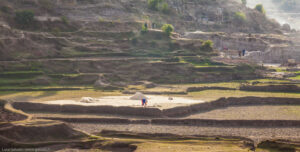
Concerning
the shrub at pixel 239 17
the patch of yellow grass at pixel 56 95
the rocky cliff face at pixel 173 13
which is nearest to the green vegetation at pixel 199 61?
the patch of yellow grass at pixel 56 95

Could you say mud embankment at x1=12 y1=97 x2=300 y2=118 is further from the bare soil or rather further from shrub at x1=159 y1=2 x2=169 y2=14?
shrub at x1=159 y1=2 x2=169 y2=14

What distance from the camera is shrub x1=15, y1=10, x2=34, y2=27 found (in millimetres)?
75312

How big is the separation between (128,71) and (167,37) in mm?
15189

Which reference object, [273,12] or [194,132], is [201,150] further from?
[273,12]

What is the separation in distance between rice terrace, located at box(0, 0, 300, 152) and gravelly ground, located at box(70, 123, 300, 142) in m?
0.09

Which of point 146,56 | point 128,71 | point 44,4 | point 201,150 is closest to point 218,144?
point 201,150

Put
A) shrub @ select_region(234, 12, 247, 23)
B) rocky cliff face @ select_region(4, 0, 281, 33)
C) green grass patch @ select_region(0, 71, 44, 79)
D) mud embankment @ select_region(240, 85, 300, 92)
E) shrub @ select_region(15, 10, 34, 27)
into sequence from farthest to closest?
shrub @ select_region(234, 12, 247, 23)
rocky cliff face @ select_region(4, 0, 281, 33)
shrub @ select_region(15, 10, 34, 27)
green grass patch @ select_region(0, 71, 44, 79)
mud embankment @ select_region(240, 85, 300, 92)

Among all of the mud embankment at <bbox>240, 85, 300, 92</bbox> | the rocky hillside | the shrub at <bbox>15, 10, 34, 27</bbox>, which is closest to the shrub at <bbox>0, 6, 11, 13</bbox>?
the rocky hillside

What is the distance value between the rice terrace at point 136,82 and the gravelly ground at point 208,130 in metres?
0.09

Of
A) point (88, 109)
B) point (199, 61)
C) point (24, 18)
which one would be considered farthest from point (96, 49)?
point (88, 109)

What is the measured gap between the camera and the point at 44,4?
83562 millimetres

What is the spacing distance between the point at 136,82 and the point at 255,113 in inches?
792

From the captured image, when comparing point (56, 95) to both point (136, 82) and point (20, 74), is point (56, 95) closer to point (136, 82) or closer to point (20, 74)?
point (20, 74)

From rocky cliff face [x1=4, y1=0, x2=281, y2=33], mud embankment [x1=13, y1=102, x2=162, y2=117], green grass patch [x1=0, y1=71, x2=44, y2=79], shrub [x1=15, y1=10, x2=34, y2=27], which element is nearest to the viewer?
mud embankment [x1=13, y1=102, x2=162, y2=117]
